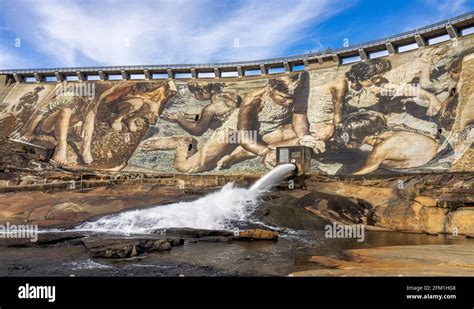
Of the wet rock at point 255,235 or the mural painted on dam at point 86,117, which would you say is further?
the mural painted on dam at point 86,117

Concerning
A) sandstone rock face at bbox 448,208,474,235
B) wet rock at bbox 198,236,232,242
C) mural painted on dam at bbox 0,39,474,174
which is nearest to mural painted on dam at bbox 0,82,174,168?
mural painted on dam at bbox 0,39,474,174

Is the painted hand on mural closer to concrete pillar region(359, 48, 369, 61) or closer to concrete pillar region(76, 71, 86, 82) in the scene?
concrete pillar region(359, 48, 369, 61)

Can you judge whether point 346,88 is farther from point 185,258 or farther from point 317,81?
point 185,258

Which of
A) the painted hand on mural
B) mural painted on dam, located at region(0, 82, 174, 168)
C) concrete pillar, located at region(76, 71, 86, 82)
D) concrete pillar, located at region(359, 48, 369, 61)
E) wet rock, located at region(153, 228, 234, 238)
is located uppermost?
concrete pillar, located at region(76, 71, 86, 82)

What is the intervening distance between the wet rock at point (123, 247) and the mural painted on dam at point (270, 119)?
2556 cm

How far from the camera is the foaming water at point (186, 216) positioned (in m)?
19.7

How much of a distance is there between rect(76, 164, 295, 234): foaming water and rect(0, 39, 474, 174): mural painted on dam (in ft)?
54.1

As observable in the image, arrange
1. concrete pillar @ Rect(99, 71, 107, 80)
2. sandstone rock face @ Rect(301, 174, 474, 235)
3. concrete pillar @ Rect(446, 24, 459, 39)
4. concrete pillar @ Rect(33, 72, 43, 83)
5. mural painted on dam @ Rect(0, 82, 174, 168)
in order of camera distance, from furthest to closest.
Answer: concrete pillar @ Rect(33, 72, 43, 83) → concrete pillar @ Rect(99, 71, 107, 80) → mural painted on dam @ Rect(0, 82, 174, 168) → concrete pillar @ Rect(446, 24, 459, 39) → sandstone rock face @ Rect(301, 174, 474, 235)

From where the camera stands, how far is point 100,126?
52719 millimetres

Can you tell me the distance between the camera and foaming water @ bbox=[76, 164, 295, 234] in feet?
64.5

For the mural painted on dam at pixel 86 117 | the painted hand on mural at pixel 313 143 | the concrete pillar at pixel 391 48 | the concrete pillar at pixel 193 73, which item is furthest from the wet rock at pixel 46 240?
the concrete pillar at pixel 193 73

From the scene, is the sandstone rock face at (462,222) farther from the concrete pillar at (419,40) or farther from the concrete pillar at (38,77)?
the concrete pillar at (38,77)
